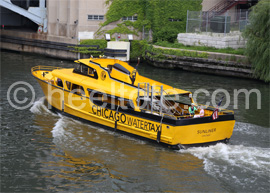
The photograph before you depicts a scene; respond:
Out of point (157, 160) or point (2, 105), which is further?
point (2, 105)

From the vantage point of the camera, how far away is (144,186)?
13930 millimetres

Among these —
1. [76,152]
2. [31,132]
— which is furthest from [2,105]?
[76,152]

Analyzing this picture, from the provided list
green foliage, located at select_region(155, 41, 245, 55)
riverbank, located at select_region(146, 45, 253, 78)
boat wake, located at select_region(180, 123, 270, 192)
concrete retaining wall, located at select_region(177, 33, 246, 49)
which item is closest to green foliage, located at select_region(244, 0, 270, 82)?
riverbank, located at select_region(146, 45, 253, 78)

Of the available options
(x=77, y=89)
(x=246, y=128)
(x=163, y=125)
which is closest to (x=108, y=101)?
(x=77, y=89)

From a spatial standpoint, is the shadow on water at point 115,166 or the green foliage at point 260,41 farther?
the green foliage at point 260,41

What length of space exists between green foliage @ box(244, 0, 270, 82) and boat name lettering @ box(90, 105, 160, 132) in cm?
1590

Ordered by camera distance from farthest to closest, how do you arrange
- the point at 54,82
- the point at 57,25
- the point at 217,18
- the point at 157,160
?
the point at 57,25
the point at 217,18
the point at 54,82
the point at 157,160

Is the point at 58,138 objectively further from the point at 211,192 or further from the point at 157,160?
the point at 211,192

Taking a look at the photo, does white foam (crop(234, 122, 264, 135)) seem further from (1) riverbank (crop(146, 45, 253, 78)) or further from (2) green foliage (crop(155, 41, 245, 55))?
(2) green foliage (crop(155, 41, 245, 55))

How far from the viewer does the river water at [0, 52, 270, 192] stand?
14.1 metres

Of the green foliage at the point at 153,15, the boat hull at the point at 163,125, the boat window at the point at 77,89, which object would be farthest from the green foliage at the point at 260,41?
the boat window at the point at 77,89

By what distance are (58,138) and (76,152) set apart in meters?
1.86

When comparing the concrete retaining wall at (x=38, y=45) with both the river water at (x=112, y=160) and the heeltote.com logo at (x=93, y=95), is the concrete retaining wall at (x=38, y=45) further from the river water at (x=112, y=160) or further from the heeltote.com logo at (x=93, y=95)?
the river water at (x=112, y=160)

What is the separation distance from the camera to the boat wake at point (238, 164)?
14227 mm
